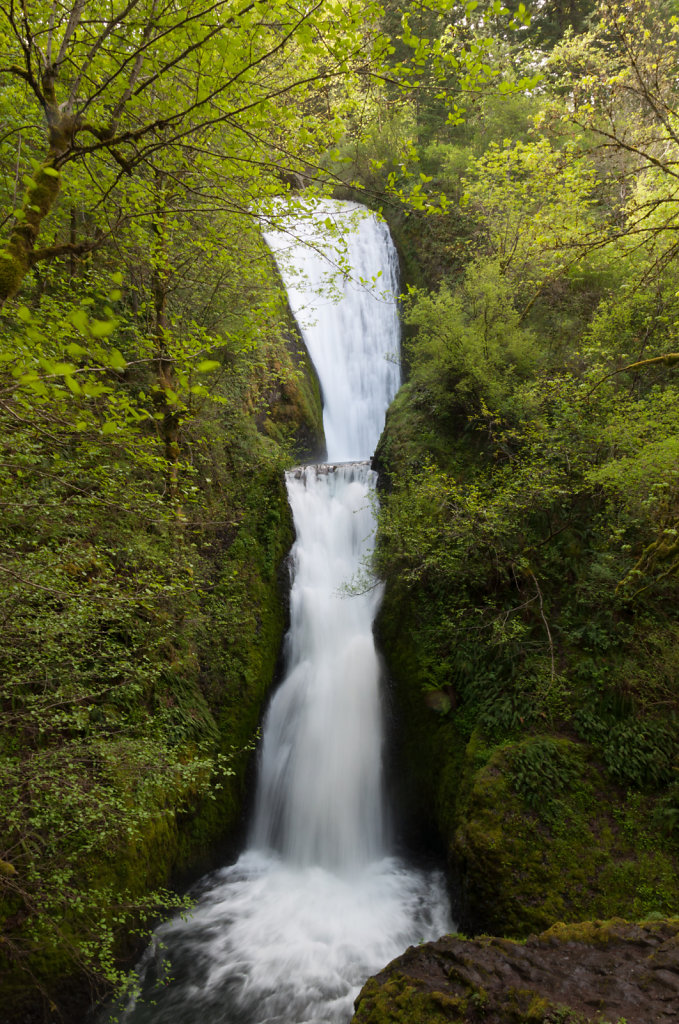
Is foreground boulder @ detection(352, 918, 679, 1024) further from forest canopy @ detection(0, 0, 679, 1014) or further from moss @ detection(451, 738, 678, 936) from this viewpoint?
forest canopy @ detection(0, 0, 679, 1014)

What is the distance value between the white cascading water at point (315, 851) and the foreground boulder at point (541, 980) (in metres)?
2.25

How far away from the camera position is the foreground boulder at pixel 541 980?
269 cm

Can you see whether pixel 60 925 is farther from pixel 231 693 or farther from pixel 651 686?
pixel 651 686

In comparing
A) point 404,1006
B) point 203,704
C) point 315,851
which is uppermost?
point 203,704

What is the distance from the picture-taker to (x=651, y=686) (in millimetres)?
5559

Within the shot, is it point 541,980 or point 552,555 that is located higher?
point 552,555

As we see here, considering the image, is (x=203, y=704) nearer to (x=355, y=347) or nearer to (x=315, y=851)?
(x=315, y=851)

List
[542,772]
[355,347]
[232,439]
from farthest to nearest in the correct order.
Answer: [355,347] < [232,439] < [542,772]

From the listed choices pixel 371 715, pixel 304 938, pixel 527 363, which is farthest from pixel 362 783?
pixel 527 363

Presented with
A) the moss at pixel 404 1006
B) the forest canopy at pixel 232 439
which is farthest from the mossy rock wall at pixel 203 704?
the moss at pixel 404 1006

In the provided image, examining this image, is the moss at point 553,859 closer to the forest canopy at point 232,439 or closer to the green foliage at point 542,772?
the green foliage at point 542,772

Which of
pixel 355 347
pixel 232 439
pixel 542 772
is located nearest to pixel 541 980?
pixel 542 772

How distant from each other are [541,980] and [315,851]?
504 centimetres

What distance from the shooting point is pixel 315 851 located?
7.22 meters
